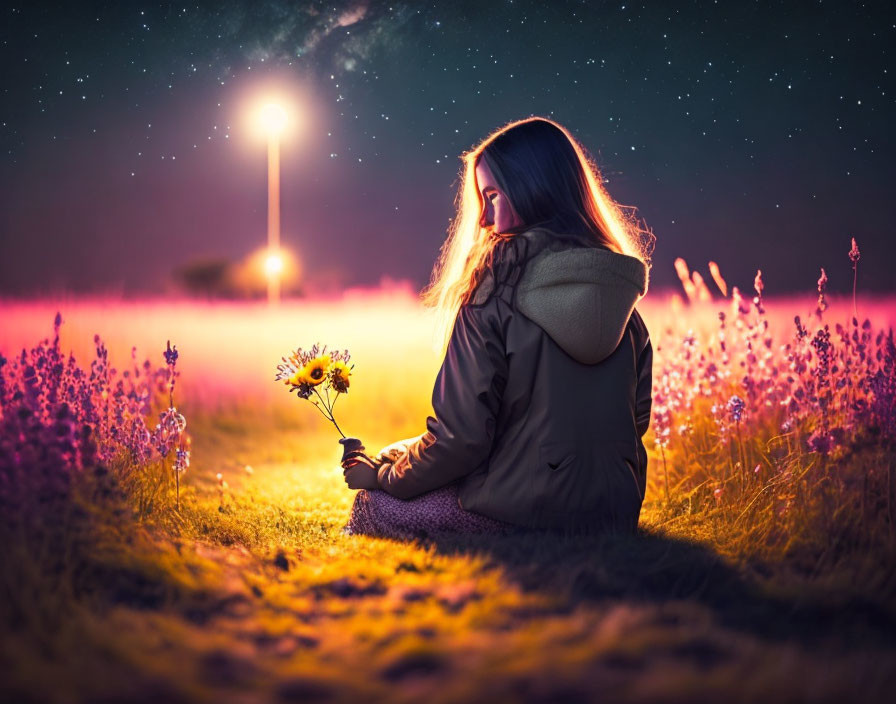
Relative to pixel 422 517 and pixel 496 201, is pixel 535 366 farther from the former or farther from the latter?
pixel 422 517

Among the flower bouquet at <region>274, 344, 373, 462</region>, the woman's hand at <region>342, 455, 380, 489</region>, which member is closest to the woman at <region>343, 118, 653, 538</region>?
the woman's hand at <region>342, 455, 380, 489</region>

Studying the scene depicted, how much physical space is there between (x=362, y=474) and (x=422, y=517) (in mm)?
338

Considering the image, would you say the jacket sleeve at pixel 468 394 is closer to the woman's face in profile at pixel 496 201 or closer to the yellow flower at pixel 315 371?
the woman's face in profile at pixel 496 201

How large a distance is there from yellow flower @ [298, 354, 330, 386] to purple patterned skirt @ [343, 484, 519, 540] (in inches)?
Result: 20.8

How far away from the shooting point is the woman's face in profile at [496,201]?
10.00 feet

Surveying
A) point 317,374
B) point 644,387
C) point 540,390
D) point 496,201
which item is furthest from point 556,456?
point 317,374

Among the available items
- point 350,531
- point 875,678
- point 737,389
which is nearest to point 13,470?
point 350,531

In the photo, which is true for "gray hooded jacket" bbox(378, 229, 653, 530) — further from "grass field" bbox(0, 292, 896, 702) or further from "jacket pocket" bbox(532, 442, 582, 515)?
"grass field" bbox(0, 292, 896, 702)

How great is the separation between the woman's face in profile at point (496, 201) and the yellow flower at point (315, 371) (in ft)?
3.09

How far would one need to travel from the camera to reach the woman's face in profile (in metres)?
3.05

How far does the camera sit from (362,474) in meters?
3.30

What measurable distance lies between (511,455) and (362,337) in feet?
18.1

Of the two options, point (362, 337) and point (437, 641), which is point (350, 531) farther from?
point (362, 337)

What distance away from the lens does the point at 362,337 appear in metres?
8.27
